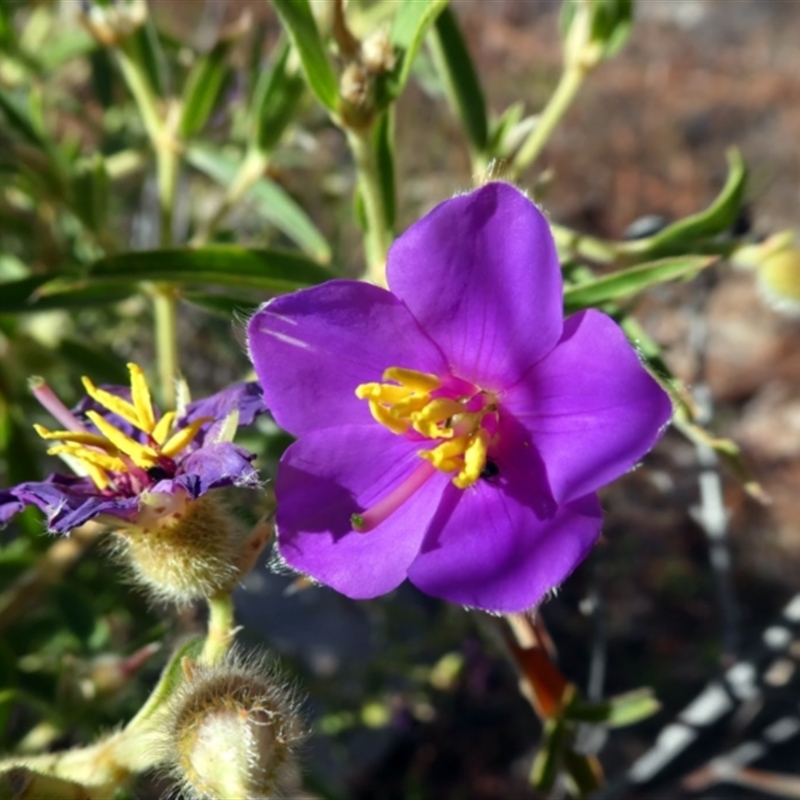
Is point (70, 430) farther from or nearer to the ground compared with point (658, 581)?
farther from the ground

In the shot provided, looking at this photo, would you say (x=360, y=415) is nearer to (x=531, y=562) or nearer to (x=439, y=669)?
(x=531, y=562)

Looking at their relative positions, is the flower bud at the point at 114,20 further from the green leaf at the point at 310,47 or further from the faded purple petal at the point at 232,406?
the faded purple petal at the point at 232,406

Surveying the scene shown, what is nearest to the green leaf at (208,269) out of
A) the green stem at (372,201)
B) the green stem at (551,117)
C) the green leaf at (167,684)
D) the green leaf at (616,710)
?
the green stem at (372,201)

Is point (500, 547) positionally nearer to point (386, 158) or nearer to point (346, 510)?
point (346, 510)

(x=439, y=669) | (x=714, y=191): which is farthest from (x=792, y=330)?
(x=439, y=669)

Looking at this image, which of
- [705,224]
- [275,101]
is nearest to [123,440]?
[275,101]
